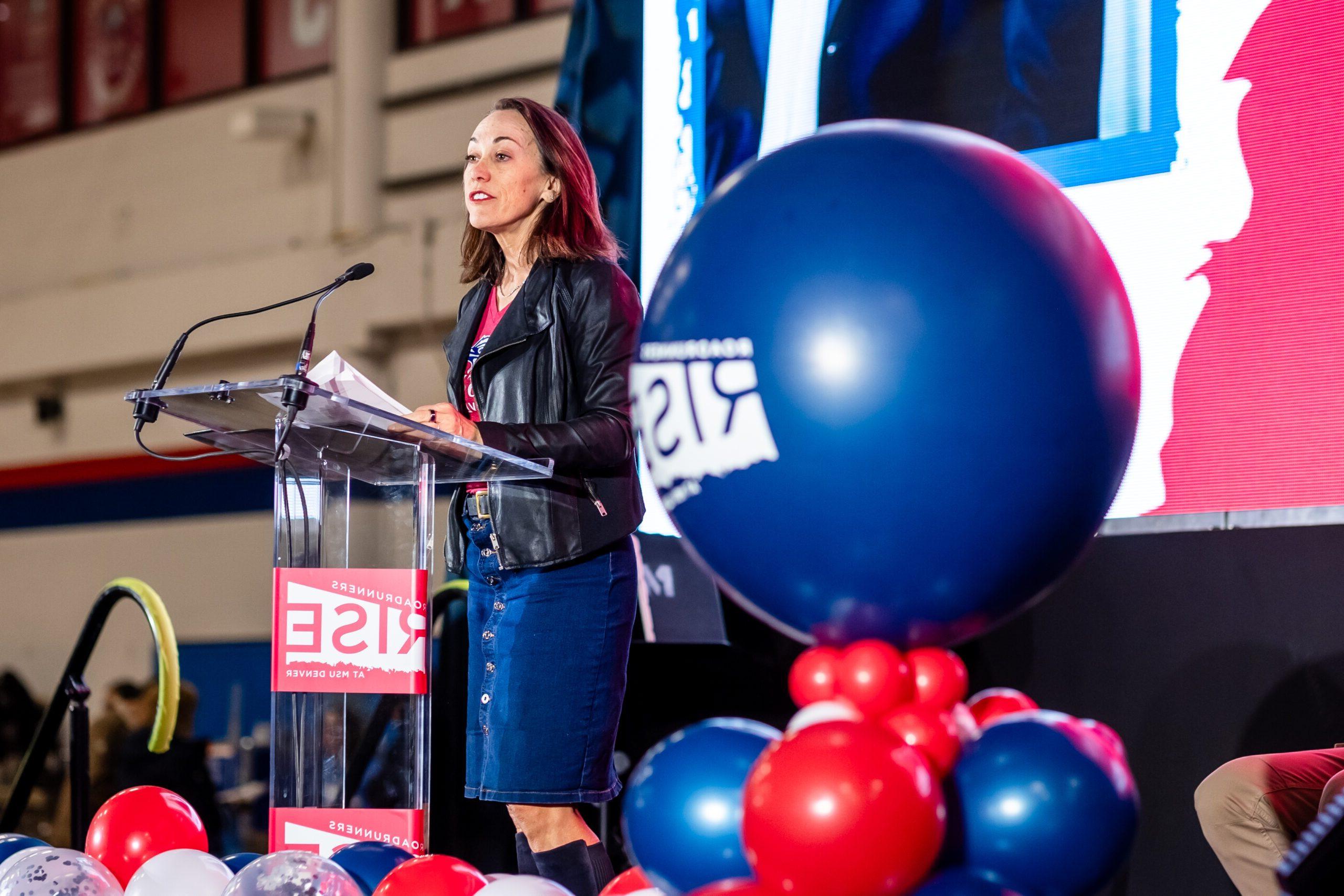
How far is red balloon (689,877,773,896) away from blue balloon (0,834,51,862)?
1.26m

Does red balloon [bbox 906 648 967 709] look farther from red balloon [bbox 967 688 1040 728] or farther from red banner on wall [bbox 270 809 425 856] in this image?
red banner on wall [bbox 270 809 425 856]

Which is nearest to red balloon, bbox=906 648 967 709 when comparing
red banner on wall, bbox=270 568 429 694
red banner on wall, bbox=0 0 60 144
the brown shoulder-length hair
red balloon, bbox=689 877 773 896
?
red balloon, bbox=689 877 773 896

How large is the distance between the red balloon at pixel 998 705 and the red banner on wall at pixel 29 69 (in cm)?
860

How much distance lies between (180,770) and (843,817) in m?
4.04

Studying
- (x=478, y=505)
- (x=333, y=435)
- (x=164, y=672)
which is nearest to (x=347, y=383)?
(x=333, y=435)

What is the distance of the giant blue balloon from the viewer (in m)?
1.22

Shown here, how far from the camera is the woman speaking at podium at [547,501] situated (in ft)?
6.01

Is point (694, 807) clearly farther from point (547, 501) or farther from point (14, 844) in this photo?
point (14, 844)

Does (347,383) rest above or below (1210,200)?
below

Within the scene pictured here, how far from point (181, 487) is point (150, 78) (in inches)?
98.3

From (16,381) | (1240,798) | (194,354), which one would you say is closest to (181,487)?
(194,354)

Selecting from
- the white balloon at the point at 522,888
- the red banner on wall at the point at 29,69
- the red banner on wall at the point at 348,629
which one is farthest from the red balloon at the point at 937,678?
the red banner on wall at the point at 29,69

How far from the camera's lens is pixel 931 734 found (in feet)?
4.19

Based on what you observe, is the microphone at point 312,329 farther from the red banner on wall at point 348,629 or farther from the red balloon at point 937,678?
the red balloon at point 937,678
